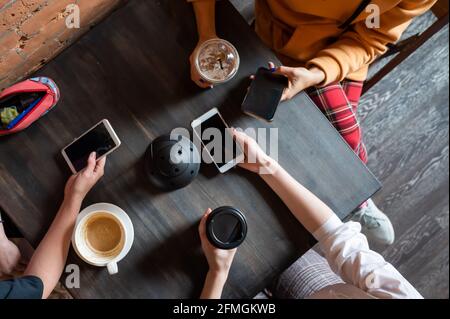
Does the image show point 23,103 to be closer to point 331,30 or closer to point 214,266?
point 214,266

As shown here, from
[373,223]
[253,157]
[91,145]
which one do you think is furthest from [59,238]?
[373,223]

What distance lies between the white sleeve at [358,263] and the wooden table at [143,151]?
0.05m

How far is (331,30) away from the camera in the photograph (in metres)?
1.06

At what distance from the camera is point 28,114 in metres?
0.85

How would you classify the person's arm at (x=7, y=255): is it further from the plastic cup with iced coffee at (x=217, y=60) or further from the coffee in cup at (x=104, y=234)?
the plastic cup with iced coffee at (x=217, y=60)

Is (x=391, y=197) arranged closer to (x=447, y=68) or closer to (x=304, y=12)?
(x=447, y=68)

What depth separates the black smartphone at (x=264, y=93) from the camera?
2.95ft

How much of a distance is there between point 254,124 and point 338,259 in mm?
366

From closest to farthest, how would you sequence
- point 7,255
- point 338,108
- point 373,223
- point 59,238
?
1. point 59,238
2. point 7,255
3. point 338,108
4. point 373,223

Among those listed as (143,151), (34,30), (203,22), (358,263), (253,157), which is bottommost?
(358,263)

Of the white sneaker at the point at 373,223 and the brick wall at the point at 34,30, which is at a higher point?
the brick wall at the point at 34,30

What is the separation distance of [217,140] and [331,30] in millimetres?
424

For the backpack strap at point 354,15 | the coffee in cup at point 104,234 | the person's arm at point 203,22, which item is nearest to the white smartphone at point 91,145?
the coffee in cup at point 104,234

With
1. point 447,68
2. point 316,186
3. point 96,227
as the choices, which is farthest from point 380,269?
point 447,68
